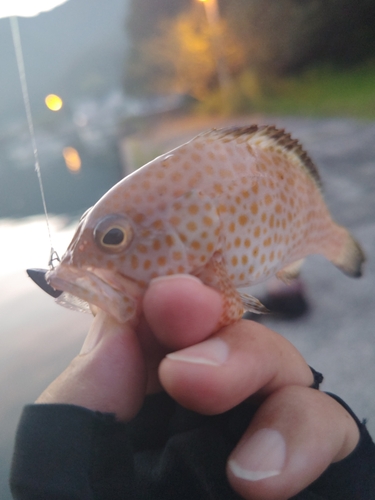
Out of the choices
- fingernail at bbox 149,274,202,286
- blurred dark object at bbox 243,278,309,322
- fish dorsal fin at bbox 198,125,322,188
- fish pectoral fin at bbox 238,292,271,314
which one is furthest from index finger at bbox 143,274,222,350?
blurred dark object at bbox 243,278,309,322

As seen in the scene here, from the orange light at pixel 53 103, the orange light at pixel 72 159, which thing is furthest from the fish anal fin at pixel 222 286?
the orange light at pixel 72 159

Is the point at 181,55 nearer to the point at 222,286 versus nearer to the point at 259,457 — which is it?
the point at 222,286

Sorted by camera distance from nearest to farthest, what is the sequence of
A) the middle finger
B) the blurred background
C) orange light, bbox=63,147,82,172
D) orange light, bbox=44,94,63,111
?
the middle finger
the blurred background
orange light, bbox=44,94,63,111
orange light, bbox=63,147,82,172

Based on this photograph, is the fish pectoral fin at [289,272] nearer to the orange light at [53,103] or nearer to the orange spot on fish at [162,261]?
the orange spot on fish at [162,261]

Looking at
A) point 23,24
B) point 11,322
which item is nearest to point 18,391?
point 11,322

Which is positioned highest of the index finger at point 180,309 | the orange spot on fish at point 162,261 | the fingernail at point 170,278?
the orange spot on fish at point 162,261

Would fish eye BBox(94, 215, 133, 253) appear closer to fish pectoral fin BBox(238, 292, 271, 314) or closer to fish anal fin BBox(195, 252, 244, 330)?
fish anal fin BBox(195, 252, 244, 330)

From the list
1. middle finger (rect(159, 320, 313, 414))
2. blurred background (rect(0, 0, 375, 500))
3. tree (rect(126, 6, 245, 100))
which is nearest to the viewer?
middle finger (rect(159, 320, 313, 414))
